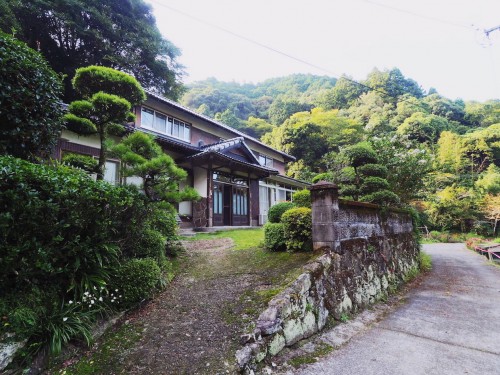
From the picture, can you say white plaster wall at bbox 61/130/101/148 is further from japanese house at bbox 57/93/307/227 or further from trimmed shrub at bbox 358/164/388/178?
trimmed shrub at bbox 358/164/388/178

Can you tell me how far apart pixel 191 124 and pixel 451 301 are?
13.0 m

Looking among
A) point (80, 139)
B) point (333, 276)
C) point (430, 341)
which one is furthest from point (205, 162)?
point (430, 341)

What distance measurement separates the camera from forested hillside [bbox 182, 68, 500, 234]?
10047 mm

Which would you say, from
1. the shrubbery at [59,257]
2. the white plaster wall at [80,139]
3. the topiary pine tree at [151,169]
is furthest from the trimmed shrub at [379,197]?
the white plaster wall at [80,139]

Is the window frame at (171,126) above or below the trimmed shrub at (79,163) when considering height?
above

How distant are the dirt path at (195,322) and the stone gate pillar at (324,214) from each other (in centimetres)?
44

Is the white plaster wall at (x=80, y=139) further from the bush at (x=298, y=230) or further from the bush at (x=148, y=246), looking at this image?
the bush at (x=298, y=230)

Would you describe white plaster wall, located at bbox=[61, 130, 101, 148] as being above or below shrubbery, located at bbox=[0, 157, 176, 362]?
above

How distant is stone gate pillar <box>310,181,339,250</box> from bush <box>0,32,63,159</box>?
4.57 metres

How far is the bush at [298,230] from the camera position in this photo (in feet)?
17.1

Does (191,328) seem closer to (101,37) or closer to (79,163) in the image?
(79,163)

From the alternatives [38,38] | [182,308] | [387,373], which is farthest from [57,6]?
[387,373]

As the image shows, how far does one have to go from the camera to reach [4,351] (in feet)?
7.57

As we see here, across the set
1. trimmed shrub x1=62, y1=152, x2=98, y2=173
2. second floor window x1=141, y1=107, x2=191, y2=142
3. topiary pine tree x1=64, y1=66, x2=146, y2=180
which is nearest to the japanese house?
second floor window x1=141, y1=107, x2=191, y2=142
